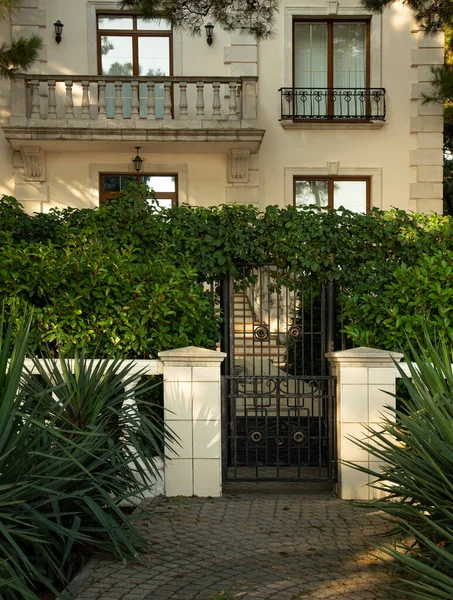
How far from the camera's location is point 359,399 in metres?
7.39

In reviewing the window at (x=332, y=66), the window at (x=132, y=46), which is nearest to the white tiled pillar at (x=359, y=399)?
the window at (x=332, y=66)

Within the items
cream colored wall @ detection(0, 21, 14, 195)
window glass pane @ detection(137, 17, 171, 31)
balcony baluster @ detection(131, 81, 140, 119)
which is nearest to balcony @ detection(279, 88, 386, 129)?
window glass pane @ detection(137, 17, 171, 31)

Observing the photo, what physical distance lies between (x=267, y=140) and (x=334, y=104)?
1.81 meters

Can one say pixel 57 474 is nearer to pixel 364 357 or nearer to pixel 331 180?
pixel 364 357

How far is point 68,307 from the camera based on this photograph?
789cm

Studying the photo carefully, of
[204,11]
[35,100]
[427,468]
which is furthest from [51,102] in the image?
[427,468]

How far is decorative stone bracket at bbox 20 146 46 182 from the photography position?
1625cm

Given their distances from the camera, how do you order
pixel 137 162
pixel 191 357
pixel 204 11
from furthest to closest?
pixel 137 162
pixel 204 11
pixel 191 357

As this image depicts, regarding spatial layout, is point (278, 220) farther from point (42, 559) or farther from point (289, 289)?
point (42, 559)

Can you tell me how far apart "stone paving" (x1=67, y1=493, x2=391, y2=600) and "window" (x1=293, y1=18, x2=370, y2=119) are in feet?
39.6

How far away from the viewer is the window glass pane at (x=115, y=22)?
56.2ft

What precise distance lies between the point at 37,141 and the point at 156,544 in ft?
39.5

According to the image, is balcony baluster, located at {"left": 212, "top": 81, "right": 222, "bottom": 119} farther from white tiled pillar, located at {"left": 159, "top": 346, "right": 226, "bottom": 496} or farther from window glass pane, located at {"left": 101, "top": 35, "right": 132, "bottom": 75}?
white tiled pillar, located at {"left": 159, "top": 346, "right": 226, "bottom": 496}

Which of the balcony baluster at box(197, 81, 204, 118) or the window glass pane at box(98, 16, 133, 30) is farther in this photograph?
the window glass pane at box(98, 16, 133, 30)
